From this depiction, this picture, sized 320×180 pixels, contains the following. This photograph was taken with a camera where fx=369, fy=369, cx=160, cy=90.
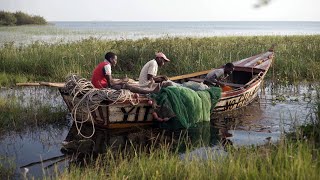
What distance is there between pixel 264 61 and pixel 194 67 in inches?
96.6

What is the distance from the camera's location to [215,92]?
8.41 m

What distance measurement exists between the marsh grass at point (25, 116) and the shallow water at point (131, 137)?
162 millimetres

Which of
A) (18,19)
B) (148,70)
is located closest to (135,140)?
(148,70)

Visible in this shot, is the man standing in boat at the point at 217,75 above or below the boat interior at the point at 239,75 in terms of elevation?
above

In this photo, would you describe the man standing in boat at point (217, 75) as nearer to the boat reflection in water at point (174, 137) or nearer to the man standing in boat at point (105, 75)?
the boat reflection in water at point (174, 137)

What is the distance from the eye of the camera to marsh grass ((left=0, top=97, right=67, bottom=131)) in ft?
25.2

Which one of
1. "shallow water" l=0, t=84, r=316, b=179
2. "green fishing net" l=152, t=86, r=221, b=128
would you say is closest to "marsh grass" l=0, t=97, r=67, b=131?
A: "shallow water" l=0, t=84, r=316, b=179

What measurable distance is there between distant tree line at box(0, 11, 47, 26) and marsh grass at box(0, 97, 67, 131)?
147 feet

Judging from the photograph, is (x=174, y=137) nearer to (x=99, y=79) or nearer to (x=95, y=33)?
(x=99, y=79)

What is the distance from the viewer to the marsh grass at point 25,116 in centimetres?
768

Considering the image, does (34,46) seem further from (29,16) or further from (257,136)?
(29,16)

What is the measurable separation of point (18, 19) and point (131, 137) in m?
52.0

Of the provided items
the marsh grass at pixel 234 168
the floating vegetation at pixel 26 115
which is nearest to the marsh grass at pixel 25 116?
the floating vegetation at pixel 26 115

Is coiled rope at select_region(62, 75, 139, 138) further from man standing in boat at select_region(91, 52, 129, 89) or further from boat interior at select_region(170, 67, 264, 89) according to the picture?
boat interior at select_region(170, 67, 264, 89)
